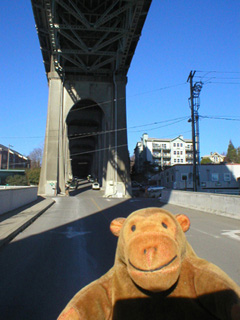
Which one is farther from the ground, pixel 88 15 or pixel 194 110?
pixel 88 15

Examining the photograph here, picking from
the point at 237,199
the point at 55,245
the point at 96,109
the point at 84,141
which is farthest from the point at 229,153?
the point at 55,245

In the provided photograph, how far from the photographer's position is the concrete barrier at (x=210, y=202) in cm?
1269

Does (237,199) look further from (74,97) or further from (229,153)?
(229,153)

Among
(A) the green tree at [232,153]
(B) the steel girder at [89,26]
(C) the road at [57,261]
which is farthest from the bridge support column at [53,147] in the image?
(A) the green tree at [232,153]

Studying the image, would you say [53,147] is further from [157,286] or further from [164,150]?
[164,150]

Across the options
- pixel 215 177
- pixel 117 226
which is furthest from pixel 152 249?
pixel 215 177

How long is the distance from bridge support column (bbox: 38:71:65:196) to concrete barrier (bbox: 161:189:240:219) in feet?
78.5

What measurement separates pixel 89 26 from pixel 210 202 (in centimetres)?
2765

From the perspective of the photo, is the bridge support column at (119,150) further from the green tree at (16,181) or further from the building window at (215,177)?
the green tree at (16,181)

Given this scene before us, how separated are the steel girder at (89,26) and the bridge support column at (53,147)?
3.42 meters

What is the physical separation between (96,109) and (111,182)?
27.5 metres

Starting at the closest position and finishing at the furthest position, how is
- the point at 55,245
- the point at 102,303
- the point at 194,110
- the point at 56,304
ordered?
the point at 102,303
the point at 56,304
the point at 55,245
the point at 194,110

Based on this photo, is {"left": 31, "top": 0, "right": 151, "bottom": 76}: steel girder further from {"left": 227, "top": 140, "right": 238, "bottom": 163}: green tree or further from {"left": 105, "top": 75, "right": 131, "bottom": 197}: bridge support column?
{"left": 227, "top": 140, "right": 238, "bottom": 163}: green tree

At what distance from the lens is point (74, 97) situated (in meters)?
46.5
